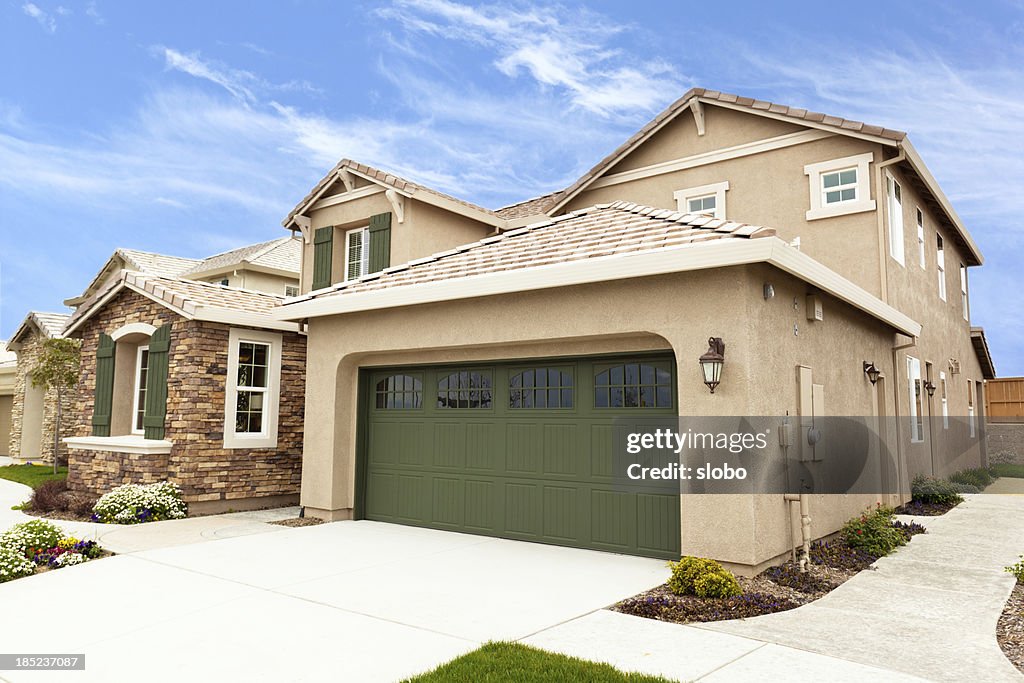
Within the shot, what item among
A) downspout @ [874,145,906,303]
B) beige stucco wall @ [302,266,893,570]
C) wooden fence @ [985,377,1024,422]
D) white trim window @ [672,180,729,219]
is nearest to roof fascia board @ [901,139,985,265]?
downspout @ [874,145,906,303]

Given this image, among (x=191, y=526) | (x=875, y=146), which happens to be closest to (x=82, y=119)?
(x=191, y=526)

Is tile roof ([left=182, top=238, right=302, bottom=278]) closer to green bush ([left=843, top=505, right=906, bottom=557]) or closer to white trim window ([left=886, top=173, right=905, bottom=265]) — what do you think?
white trim window ([left=886, top=173, right=905, bottom=265])

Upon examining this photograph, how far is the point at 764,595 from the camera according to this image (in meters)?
6.18

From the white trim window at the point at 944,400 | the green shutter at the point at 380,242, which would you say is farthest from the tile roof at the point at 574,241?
the white trim window at the point at 944,400

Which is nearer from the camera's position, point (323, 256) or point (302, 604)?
point (302, 604)

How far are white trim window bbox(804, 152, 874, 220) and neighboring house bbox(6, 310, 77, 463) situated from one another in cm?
2240

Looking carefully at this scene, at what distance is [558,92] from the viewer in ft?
114

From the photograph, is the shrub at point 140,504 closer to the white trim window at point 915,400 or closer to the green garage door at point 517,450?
the green garage door at point 517,450

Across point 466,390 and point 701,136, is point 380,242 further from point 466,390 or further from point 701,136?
point 701,136

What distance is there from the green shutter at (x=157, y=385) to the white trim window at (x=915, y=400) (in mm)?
13070

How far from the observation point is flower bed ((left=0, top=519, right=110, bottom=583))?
723cm

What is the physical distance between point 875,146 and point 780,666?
972cm

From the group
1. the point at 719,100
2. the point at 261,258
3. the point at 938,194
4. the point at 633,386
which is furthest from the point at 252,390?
the point at 938,194

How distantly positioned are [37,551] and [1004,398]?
28752 millimetres
